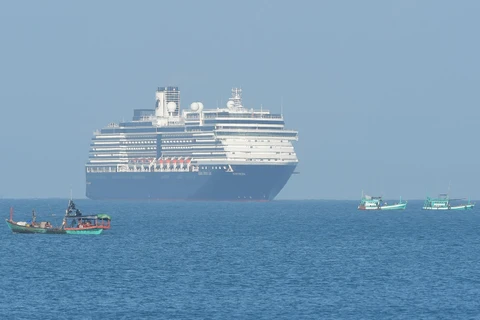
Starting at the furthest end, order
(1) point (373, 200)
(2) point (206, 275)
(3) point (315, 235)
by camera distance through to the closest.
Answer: (1) point (373, 200)
(3) point (315, 235)
(2) point (206, 275)

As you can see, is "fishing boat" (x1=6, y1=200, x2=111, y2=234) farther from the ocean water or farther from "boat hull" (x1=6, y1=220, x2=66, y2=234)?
the ocean water

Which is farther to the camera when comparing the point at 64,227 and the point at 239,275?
the point at 64,227

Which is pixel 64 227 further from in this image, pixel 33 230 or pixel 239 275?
pixel 239 275

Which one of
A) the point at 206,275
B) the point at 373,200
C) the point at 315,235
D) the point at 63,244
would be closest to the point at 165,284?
the point at 206,275

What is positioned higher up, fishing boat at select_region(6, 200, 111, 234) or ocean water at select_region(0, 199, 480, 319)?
fishing boat at select_region(6, 200, 111, 234)

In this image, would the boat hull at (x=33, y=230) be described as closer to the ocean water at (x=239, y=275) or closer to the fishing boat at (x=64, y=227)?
the fishing boat at (x=64, y=227)

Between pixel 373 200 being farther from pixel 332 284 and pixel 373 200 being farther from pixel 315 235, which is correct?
pixel 332 284

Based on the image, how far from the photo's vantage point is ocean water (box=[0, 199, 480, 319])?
55719mm

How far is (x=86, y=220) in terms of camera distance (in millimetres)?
109375

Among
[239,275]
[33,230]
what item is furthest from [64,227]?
[239,275]

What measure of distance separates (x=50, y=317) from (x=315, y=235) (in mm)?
57592

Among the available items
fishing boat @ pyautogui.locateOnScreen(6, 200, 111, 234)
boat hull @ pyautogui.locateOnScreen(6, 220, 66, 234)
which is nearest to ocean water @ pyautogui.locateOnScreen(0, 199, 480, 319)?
boat hull @ pyautogui.locateOnScreen(6, 220, 66, 234)

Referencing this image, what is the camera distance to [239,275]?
69.5 metres

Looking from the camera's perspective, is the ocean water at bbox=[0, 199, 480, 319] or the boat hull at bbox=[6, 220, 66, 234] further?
the boat hull at bbox=[6, 220, 66, 234]
